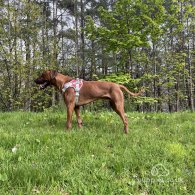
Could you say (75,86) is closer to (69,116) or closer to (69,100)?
(69,100)

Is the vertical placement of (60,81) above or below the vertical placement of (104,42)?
below

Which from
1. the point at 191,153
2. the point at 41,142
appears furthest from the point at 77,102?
the point at 191,153

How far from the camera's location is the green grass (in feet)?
10.0

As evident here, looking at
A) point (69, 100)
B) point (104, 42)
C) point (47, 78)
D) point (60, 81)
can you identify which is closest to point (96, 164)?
point (69, 100)

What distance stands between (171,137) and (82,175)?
2793mm

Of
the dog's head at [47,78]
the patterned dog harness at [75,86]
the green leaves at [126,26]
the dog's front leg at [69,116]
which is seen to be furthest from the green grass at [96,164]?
the green leaves at [126,26]

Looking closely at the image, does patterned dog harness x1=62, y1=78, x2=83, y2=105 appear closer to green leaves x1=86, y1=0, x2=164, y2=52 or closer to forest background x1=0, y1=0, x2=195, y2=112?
forest background x1=0, y1=0, x2=195, y2=112

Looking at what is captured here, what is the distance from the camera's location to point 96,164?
3711mm

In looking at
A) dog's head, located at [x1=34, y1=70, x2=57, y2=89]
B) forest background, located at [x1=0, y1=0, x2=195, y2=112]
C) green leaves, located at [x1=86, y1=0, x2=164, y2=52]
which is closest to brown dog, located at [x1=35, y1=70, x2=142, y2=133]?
dog's head, located at [x1=34, y1=70, x2=57, y2=89]

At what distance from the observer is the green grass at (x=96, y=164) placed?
10.0ft

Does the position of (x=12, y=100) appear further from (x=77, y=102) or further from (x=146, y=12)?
(x=77, y=102)

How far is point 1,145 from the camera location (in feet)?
15.2

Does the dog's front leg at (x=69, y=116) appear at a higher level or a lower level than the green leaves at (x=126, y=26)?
lower

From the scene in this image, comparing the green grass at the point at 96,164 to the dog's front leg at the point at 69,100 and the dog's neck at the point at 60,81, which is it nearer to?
the dog's front leg at the point at 69,100
